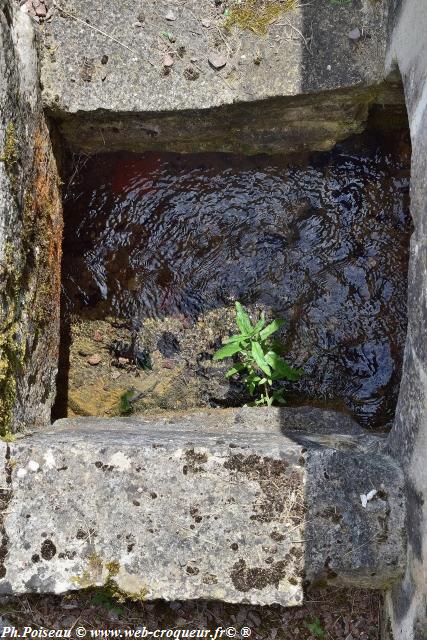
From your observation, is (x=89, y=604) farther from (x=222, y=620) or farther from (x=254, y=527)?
(x=254, y=527)

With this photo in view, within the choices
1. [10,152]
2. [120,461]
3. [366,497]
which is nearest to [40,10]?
[10,152]

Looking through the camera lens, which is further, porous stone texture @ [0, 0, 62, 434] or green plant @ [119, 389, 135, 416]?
green plant @ [119, 389, 135, 416]

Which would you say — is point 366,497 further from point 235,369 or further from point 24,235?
point 24,235

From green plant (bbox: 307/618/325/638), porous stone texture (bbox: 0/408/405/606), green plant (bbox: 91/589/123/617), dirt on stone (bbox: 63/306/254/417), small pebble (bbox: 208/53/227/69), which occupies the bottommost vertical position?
green plant (bbox: 307/618/325/638)

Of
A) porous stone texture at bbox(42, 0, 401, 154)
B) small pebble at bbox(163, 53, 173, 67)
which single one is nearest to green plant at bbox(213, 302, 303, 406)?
porous stone texture at bbox(42, 0, 401, 154)

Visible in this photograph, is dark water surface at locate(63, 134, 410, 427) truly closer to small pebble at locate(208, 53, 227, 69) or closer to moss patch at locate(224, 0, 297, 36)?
small pebble at locate(208, 53, 227, 69)

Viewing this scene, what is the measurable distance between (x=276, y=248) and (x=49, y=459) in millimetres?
2024

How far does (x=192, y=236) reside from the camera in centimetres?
382

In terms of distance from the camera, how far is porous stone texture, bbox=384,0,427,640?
228 cm

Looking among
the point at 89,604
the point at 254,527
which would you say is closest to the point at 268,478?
the point at 254,527

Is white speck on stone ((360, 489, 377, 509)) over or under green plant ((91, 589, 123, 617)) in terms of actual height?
over

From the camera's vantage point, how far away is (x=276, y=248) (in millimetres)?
3783

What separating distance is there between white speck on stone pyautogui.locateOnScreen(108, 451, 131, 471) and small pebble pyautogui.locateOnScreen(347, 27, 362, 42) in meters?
2.29

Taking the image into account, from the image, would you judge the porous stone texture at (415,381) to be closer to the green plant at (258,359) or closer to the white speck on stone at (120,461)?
the green plant at (258,359)
